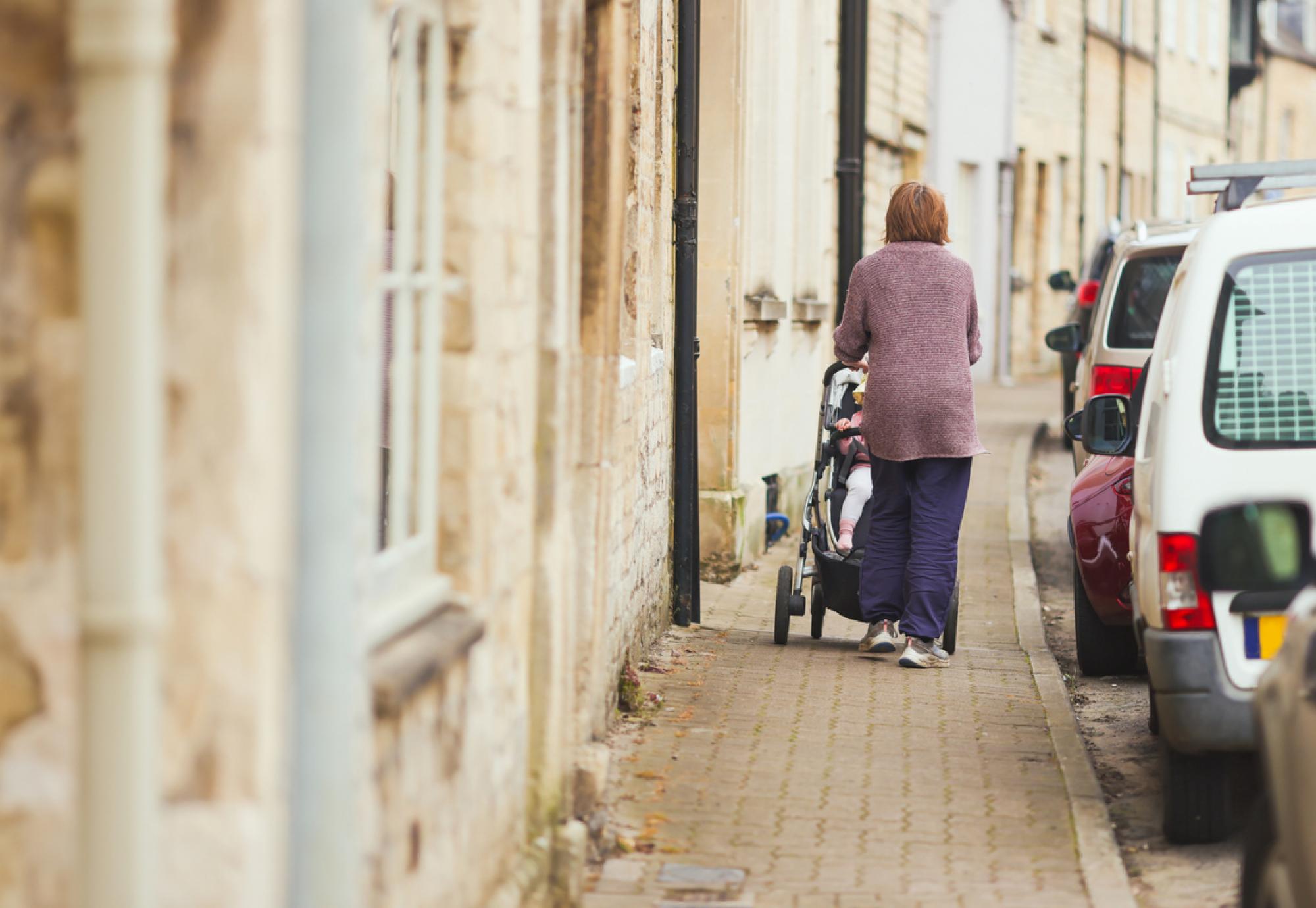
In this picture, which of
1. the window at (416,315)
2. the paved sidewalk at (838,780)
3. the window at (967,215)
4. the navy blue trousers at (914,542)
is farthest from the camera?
the window at (967,215)

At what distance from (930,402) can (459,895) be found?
415 centimetres

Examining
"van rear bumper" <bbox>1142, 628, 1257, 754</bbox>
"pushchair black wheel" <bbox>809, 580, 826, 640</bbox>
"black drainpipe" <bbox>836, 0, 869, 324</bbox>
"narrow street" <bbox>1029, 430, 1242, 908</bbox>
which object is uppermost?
"black drainpipe" <bbox>836, 0, 869, 324</bbox>

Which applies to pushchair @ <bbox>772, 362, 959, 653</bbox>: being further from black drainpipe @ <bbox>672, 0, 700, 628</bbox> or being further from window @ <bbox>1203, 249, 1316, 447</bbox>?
window @ <bbox>1203, 249, 1316, 447</bbox>

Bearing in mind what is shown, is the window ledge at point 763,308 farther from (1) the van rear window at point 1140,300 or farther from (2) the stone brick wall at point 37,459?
(2) the stone brick wall at point 37,459

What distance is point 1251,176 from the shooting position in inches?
336

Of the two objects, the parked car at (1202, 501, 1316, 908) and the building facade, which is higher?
the building facade

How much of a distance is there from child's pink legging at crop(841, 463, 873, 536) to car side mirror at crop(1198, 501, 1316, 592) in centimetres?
332

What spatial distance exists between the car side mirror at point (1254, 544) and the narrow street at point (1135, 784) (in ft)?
2.70

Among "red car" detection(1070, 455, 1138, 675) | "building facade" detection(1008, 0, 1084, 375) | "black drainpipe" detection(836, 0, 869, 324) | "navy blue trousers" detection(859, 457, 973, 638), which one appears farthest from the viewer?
"building facade" detection(1008, 0, 1084, 375)

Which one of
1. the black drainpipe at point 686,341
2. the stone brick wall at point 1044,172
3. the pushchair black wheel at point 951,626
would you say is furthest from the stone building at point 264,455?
the stone brick wall at point 1044,172

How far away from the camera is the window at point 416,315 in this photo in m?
4.28

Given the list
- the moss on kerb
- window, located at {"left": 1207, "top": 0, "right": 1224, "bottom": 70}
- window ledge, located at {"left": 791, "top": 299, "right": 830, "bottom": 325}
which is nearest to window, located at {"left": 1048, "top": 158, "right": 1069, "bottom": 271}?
window, located at {"left": 1207, "top": 0, "right": 1224, "bottom": 70}

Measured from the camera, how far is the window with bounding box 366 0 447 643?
14.0ft

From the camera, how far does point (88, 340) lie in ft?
8.70
